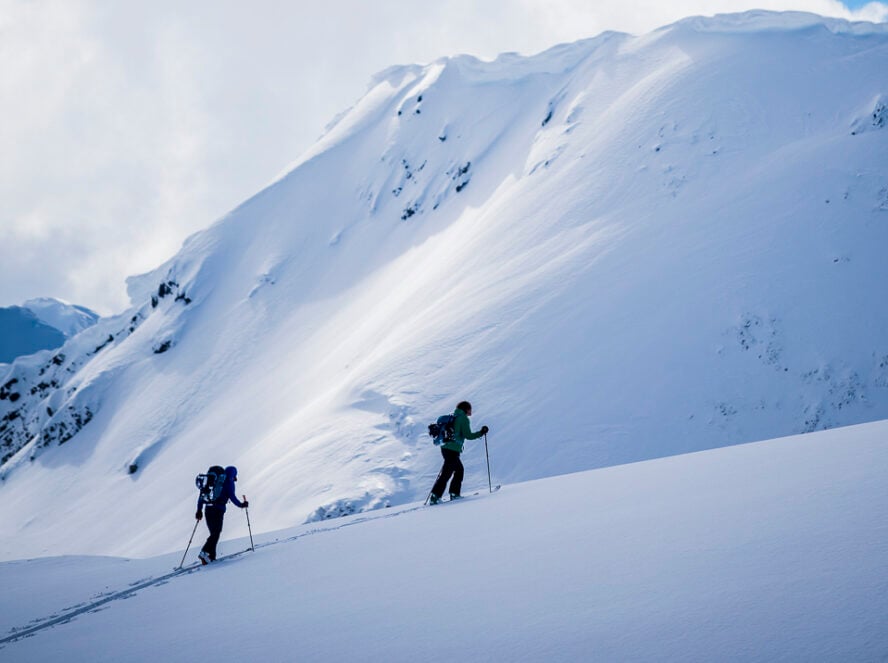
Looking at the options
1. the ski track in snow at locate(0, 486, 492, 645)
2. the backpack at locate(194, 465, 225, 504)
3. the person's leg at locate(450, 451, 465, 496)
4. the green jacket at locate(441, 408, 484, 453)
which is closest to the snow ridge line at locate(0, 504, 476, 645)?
the ski track in snow at locate(0, 486, 492, 645)

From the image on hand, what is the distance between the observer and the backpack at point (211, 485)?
9055 mm

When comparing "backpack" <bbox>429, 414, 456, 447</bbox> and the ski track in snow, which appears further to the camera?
"backpack" <bbox>429, 414, 456, 447</bbox>

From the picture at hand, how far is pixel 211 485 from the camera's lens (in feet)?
29.8

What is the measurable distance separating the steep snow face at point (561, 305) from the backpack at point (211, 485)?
6.11 m

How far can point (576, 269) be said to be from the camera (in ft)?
68.4

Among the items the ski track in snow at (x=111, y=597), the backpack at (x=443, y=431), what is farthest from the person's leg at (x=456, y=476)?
the ski track in snow at (x=111, y=597)

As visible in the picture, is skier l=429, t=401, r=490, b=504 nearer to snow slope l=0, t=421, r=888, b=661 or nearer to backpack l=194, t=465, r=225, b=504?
snow slope l=0, t=421, r=888, b=661

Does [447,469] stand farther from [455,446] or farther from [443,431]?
[443,431]

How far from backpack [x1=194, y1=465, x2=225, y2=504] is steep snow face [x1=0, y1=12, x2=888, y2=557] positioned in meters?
6.11

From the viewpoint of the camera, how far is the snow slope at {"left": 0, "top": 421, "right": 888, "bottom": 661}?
8.87 ft

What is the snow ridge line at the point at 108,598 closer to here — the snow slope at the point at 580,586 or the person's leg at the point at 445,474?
the snow slope at the point at 580,586

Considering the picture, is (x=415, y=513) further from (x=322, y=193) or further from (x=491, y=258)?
(x=322, y=193)

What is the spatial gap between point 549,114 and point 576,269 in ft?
85.8

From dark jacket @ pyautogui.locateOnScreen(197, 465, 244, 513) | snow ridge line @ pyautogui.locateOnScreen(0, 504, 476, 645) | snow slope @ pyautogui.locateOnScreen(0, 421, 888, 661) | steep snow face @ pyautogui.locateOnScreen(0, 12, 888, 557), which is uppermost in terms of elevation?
steep snow face @ pyautogui.locateOnScreen(0, 12, 888, 557)
